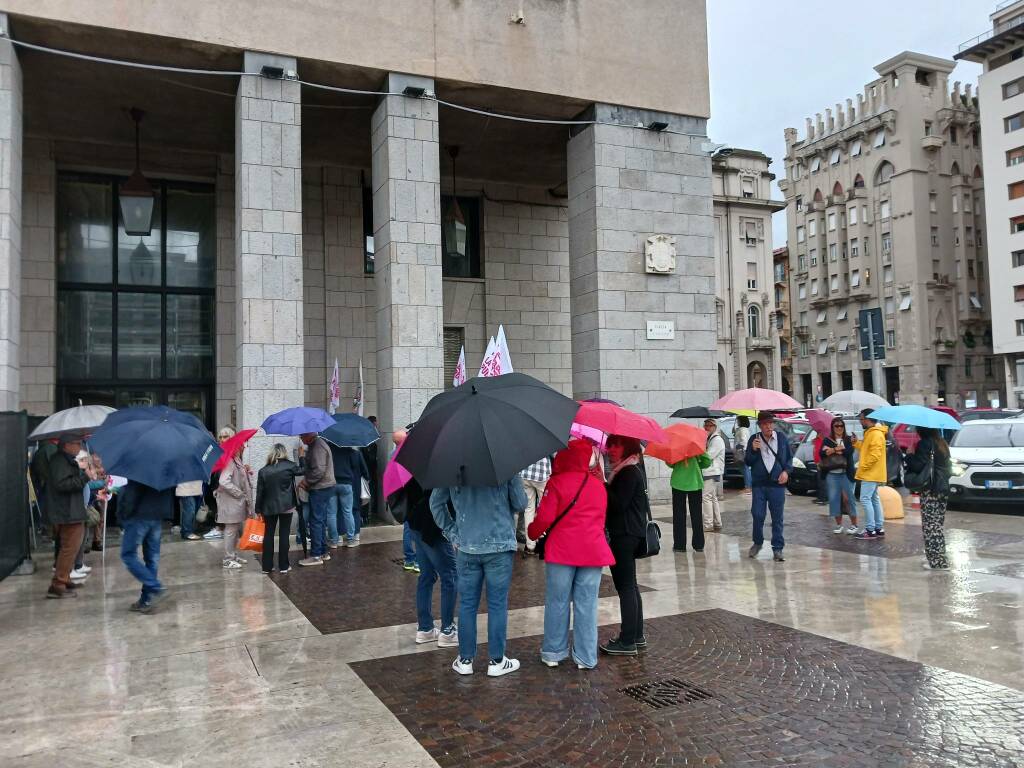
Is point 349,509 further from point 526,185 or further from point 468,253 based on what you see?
point 526,185

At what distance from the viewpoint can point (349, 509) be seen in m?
12.2

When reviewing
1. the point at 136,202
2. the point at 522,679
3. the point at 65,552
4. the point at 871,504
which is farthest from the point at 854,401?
the point at 136,202

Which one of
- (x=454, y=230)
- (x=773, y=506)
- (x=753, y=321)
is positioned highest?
(x=753, y=321)

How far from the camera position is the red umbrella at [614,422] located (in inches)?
238

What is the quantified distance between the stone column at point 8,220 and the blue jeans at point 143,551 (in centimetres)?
523

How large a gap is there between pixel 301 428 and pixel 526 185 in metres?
12.3

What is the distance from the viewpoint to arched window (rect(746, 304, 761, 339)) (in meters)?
64.4

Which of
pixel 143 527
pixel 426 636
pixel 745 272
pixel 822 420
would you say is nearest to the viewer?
pixel 426 636

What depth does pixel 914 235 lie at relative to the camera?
65250 millimetres

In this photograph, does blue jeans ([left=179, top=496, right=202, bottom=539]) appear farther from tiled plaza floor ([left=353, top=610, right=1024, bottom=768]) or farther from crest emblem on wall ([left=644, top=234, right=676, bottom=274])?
crest emblem on wall ([left=644, top=234, right=676, bottom=274])

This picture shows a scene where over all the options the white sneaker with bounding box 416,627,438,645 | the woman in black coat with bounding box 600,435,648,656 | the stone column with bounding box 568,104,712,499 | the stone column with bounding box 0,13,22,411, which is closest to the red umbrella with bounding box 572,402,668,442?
the woman in black coat with bounding box 600,435,648,656

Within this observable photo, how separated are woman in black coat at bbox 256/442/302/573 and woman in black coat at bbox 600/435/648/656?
200 inches

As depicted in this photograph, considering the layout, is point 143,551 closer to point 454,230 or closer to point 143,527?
point 143,527

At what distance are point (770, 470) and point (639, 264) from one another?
6.91 meters
